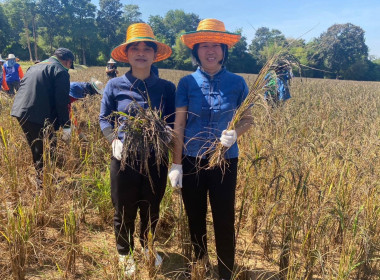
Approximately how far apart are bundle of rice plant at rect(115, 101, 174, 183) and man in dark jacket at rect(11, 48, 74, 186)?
1659 mm

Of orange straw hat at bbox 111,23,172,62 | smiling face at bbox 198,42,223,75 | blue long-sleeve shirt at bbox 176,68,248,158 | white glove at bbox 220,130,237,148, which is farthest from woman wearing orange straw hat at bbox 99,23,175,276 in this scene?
white glove at bbox 220,130,237,148

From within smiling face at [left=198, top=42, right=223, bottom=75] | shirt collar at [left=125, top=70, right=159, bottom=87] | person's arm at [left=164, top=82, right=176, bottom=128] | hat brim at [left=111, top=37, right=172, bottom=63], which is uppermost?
hat brim at [left=111, top=37, right=172, bottom=63]

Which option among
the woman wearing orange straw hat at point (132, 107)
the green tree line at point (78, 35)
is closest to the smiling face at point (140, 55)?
the woman wearing orange straw hat at point (132, 107)

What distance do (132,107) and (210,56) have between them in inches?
24.9

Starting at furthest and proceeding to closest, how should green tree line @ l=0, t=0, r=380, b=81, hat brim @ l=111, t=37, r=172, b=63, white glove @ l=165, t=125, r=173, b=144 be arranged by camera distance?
1. green tree line @ l=0, t=0, r=380, b=81
2. hat brim @ l=111, t=37, r=172, b=63
3. white glove @ l=165, t=125, r=173, b=144

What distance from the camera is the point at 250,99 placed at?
5.60ft

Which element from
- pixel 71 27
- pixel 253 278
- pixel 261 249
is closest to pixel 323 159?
pixel 261 249

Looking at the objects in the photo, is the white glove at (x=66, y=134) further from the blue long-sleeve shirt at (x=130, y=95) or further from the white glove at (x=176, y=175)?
the white glove at (x=176, y=175)

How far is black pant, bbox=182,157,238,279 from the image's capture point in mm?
1805

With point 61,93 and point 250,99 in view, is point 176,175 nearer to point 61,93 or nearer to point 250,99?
point 250,99

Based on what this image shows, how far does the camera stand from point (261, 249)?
2455 millimetres

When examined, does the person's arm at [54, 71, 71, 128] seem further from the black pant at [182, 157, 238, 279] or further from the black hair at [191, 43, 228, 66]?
the black pant at [182, 157, 238, 279]

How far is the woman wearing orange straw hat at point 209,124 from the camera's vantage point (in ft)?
5.90

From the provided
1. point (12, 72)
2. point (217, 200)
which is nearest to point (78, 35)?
point (12, 72)
